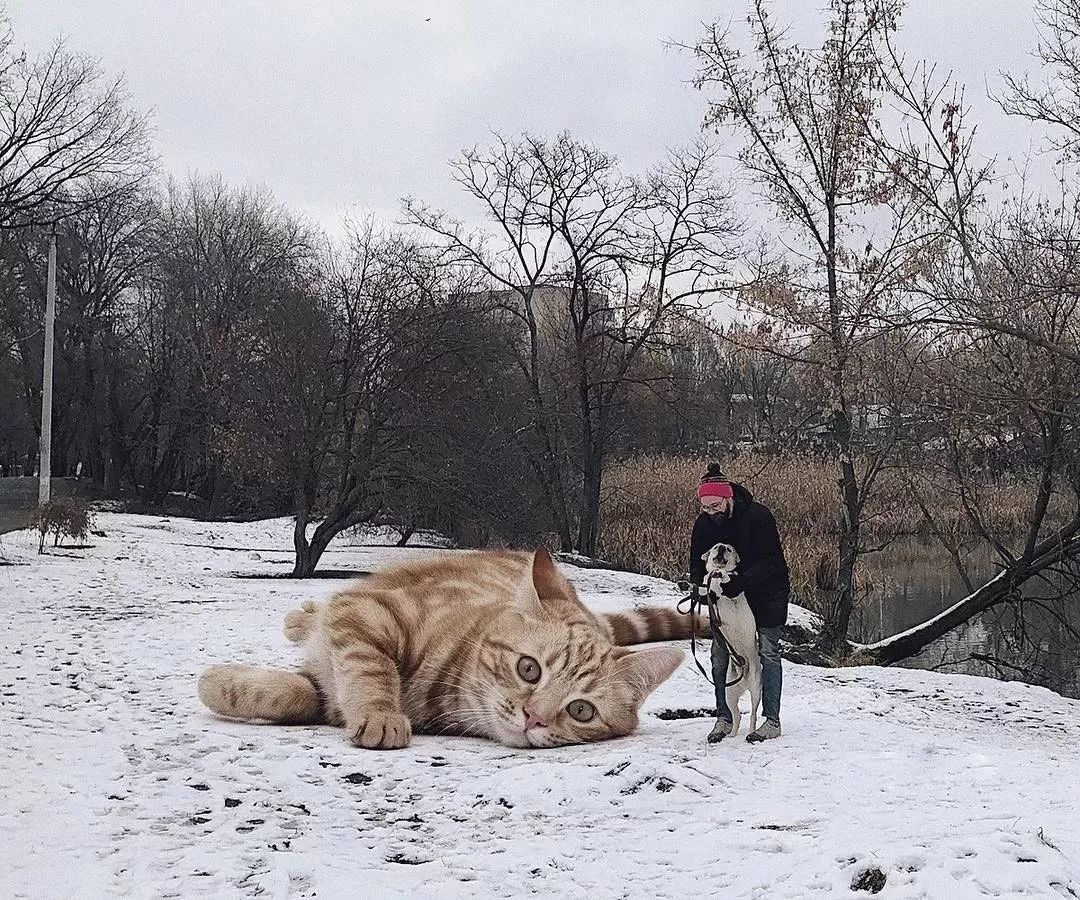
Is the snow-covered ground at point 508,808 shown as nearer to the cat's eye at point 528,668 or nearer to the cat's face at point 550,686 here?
the cat's face at point 550,686

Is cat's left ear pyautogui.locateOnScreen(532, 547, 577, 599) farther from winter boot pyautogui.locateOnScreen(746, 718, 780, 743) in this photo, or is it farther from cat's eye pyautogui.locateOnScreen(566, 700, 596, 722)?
winter boot pyautogui.locateOnScreen(746, 718, 780, 743)

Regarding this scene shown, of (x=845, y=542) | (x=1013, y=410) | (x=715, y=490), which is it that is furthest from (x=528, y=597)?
(x=845, y=542)

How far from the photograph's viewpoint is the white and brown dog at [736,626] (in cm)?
505

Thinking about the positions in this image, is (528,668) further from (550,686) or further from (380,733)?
(380,733)

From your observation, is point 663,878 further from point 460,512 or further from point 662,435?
point 662,435

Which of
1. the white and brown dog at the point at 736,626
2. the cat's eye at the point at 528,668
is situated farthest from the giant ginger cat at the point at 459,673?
the white and brown dog at the point at 736,626

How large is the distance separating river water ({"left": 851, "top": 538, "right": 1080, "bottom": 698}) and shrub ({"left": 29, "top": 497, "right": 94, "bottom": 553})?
13.8 metres

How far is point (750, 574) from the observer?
5.02m

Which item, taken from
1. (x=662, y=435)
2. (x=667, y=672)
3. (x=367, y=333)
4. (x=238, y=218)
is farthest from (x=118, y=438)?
(x=667, y=672)

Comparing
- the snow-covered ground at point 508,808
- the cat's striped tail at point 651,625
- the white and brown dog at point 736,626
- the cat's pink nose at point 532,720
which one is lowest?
the snow-covered ground at point 508,808

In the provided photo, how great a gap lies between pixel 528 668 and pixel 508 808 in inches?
34.3

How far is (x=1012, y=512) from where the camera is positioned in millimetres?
16359

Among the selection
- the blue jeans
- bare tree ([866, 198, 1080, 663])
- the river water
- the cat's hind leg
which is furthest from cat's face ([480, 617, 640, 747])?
the river water

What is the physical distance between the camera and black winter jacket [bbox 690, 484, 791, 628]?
5.04 metres
